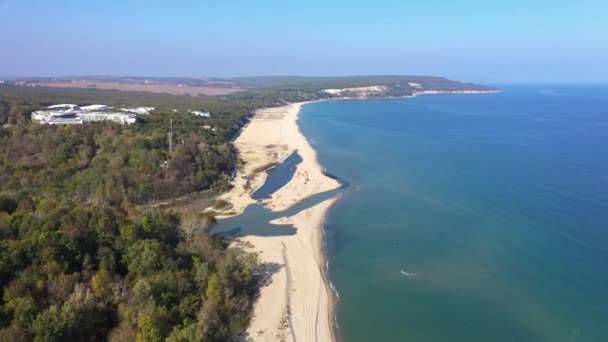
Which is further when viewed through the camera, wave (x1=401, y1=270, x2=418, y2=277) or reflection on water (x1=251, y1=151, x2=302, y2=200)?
reflection on water (x1=251, y1=151, x2=302, y2=200)

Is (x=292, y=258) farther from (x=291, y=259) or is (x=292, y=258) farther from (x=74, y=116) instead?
(x=74, y=116)

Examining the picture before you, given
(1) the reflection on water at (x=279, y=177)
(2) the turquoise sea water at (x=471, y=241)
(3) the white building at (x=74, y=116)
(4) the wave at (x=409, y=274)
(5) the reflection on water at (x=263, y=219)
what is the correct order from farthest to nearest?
(3) the white building at (x=74, y=116), (1) the reflection on water at (x=279, y=177), (5) the reflection on water at (x=263, y=219), (4) the wave at (x=409, y=274), (2) the turquoise sea water at (x=471, y=241)

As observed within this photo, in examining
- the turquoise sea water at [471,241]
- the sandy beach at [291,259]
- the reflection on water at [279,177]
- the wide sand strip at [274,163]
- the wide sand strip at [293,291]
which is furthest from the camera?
the reflection on water at [279,177]

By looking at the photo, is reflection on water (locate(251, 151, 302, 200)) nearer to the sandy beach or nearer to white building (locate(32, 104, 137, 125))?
the sandy beach

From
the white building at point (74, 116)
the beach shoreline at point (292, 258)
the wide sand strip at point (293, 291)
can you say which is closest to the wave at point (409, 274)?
the beach shoreline at point (292, 258)

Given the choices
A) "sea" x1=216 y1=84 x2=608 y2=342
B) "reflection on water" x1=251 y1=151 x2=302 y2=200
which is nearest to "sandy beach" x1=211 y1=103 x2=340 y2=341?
→ "reflection on water" x1=251 y1=151 x2=302 y2=200

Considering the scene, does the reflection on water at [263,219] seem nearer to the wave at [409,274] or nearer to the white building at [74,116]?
the wave at [409,274]
